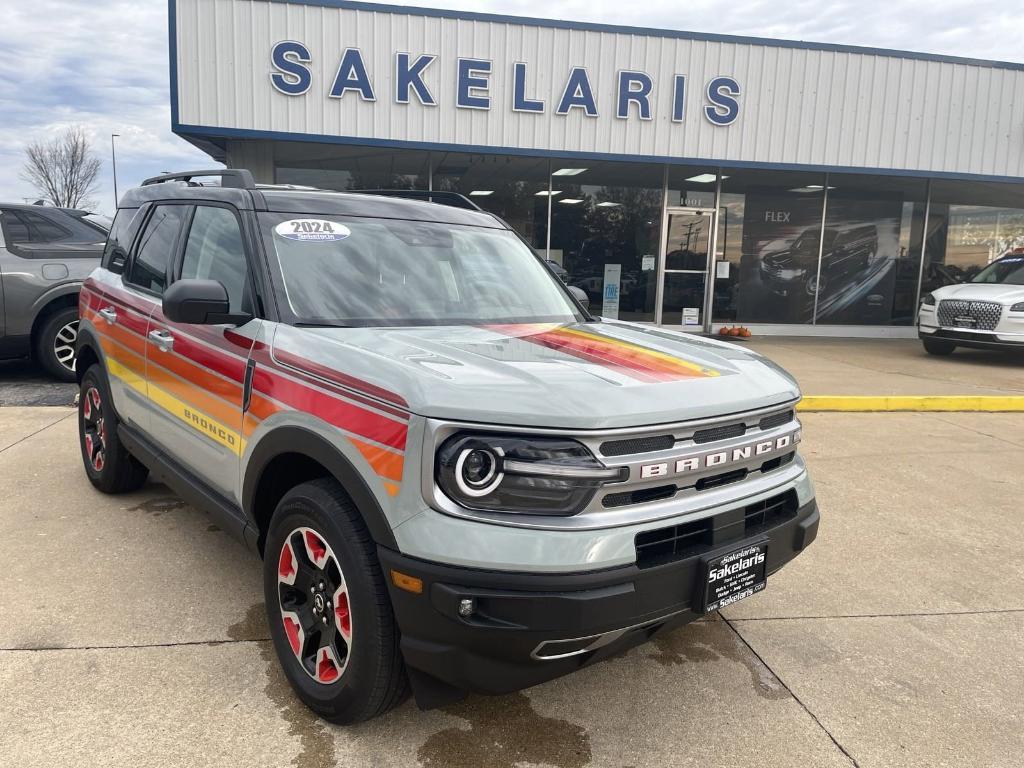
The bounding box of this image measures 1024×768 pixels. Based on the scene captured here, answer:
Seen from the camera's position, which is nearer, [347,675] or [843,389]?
[347,675]

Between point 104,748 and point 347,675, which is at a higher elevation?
point 347,675

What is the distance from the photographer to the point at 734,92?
13.0 meters

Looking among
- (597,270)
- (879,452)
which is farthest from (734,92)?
(879,452)

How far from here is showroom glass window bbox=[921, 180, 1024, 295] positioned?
15.8m

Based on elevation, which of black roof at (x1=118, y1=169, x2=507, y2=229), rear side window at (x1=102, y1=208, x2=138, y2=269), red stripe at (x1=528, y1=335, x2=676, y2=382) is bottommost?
red stripe at (x1=528, y1=335, x2=676, y2=382)

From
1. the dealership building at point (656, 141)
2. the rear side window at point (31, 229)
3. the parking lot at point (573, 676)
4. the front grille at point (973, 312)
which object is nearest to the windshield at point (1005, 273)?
the front grille at point (973, 312)

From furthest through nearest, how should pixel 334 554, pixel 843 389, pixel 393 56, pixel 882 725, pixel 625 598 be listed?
pixel 393 56 → pixel 843 389 → pixel 882 725 → pixel 334 554 → pixel 625 598

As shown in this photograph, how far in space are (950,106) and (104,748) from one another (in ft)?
53.3

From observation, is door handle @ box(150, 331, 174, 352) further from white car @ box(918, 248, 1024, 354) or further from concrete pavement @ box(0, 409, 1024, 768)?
white car @ box(918, 248, 1024, 354)

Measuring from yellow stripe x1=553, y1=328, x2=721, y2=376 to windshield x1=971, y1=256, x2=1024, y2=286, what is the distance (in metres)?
11.8

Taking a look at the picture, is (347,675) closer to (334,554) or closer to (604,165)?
(334,554)

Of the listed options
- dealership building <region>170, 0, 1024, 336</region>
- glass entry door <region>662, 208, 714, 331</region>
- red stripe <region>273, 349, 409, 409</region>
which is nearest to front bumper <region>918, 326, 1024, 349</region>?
dealership building <region>170, 0, 1024, 336</region>

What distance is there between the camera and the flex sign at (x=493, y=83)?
38.2 ft

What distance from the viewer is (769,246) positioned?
1520 cm
